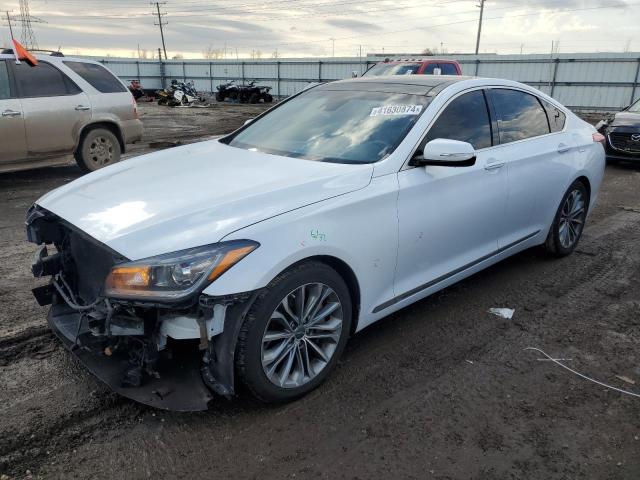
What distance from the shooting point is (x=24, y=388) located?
2.99 meters

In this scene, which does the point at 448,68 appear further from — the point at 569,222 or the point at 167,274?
the point at 167,274

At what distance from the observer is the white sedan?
248cm

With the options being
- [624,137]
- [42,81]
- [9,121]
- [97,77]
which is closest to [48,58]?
[42,81]

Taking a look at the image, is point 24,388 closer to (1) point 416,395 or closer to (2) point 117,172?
(2) point 117,172

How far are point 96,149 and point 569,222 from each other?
7.28 meters

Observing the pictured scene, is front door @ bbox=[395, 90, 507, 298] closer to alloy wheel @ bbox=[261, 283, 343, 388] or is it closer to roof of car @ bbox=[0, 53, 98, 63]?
alloy wheel @ bbox=[261, 283, 343, 388]

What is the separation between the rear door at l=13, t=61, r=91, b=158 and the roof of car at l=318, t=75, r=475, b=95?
5.49 meters

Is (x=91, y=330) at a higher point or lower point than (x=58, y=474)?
higher

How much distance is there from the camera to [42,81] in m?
7.97

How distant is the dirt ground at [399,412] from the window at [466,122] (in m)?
1.32

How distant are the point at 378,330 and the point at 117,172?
6.86ft

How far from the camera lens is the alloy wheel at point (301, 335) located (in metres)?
2.73

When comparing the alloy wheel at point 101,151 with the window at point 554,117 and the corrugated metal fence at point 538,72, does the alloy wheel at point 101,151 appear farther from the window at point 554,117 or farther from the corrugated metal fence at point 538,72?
the corrugated metal fence at point 538,72

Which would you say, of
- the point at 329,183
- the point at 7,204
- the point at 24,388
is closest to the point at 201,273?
the point at 329,183
